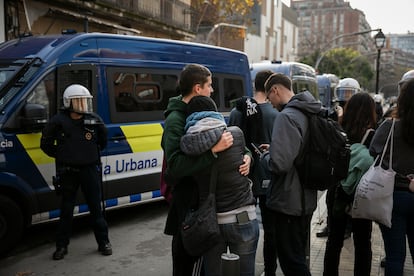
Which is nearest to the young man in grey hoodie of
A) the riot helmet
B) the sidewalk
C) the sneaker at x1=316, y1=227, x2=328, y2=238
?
the sidewalk

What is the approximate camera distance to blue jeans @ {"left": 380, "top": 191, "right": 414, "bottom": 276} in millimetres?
3238

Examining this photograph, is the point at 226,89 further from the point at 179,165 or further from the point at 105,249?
the point at 179,165

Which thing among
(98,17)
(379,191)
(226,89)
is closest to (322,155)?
(379,191)

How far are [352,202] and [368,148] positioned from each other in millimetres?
452

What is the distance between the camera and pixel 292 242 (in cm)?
325

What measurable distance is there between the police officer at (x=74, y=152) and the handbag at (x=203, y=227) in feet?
8.13

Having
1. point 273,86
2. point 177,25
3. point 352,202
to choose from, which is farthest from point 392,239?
point 177,25

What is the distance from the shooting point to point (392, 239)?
10.8 feet

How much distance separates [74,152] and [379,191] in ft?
9.96

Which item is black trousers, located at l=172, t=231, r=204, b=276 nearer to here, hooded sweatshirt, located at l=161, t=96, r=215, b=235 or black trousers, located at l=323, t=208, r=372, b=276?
hooded sweatshirt, located at l=161, t=96, r=215, b=235

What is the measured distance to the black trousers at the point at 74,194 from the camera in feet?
16.1

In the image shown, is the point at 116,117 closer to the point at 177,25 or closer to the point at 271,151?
the point at 271,151

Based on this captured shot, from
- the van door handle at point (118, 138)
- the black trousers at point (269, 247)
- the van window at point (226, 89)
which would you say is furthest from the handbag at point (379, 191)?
the van window at point (226, 89)

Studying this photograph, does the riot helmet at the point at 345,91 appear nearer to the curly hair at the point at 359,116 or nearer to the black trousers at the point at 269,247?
the curly hair at the point at 359,116
